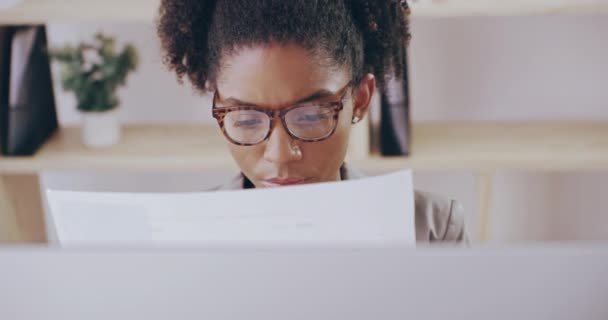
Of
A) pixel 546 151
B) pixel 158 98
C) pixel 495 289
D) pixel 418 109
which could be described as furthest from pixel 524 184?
pixel 495 289

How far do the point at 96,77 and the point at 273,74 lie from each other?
0.35m

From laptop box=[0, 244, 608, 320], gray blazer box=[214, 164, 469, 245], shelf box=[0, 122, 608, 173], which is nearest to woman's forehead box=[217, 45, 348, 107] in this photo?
gray blazer box=[214, 164, 469, 245]

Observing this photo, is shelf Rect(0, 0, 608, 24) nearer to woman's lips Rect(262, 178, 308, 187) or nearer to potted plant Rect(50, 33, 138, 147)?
potted plant Rect(50, 33, 138, 147)

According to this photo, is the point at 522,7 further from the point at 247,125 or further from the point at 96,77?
the point at 96,77

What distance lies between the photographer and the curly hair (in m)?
0.76

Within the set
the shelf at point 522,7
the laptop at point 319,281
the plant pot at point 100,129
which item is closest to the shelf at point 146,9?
the shelf at point 522,7

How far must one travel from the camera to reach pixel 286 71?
76cm

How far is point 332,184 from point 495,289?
22cm

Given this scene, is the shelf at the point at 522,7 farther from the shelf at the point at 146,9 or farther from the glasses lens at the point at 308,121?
the glasses lens at the point at 308,121

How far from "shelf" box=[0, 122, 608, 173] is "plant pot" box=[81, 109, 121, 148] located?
1 centimetres

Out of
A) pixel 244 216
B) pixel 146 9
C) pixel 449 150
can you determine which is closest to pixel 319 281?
pixel 244 216

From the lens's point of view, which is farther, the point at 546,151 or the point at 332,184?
the point at 546,151

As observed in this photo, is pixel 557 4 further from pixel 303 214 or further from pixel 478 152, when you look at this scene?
pixel 303 214

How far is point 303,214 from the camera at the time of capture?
1.91 ft
